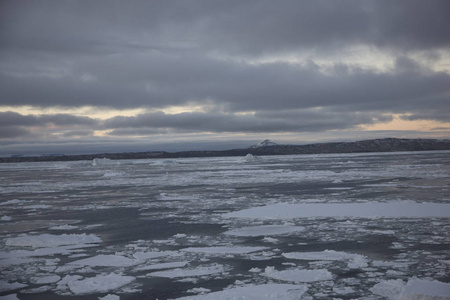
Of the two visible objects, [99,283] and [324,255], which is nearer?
[99,283]

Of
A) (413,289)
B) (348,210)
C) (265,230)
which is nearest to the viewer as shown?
(413,289)

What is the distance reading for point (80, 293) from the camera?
15.3 feet

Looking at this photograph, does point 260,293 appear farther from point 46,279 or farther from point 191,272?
point 46,279

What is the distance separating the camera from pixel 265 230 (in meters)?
8.19

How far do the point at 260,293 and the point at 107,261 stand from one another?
2.66 meters

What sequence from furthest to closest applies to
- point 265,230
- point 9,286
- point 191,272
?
point 265,230
point 191,272
point 9,286

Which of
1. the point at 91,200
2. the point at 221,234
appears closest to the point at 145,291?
the point at 221,234

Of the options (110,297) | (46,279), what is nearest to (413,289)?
(110,297)

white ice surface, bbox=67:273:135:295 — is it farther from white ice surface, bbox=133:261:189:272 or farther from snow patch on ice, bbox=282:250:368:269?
snow patch on ice, bbox=282:250:368:269

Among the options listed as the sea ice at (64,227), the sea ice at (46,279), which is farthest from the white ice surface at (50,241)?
the sea ice at (46,279)

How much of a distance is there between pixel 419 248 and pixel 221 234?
349 centimetres

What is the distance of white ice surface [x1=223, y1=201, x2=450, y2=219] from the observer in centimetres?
943

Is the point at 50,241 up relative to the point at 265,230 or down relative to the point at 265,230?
up

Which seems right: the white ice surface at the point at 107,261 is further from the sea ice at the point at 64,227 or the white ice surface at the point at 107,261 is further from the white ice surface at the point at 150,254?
the sea ice at the point at 64,227
